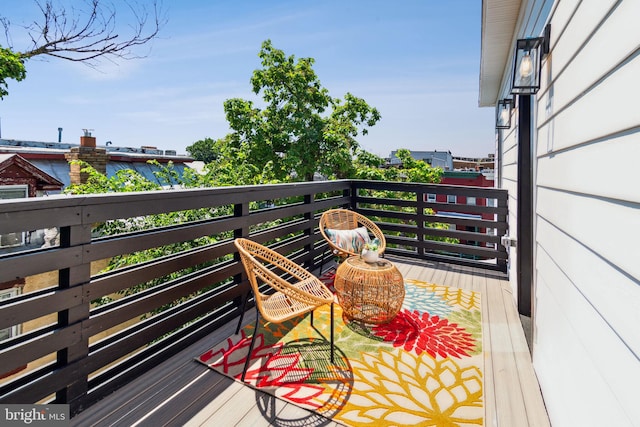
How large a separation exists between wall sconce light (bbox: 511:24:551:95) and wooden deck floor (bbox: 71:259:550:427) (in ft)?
5.58

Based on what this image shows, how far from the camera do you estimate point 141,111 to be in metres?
19.1

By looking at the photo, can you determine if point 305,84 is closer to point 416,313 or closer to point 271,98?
point 271,98

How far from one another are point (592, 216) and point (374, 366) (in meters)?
1.50

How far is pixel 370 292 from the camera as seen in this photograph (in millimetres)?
2604

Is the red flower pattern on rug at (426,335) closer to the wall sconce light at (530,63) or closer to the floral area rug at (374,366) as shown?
the floral area rug at (374,366)

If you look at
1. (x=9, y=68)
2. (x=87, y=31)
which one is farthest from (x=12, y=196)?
(x=87, y=31)

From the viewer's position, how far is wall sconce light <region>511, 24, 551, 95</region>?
191 centimetres

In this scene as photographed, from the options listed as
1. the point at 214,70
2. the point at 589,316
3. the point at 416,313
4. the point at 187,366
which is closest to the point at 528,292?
the point at 416,313

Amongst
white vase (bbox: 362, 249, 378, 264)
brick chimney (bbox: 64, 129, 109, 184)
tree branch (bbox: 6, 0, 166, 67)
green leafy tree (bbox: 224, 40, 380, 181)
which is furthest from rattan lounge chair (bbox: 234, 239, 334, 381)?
brick chimney (bbox: 64, 129, 109, 184)

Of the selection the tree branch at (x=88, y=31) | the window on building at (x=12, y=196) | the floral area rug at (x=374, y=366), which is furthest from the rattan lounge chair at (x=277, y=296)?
the window on building at (x=12, y=196)

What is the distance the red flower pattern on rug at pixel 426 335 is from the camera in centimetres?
235

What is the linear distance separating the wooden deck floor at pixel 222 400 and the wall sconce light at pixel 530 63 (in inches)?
66.9

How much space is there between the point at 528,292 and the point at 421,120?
42.2 feet

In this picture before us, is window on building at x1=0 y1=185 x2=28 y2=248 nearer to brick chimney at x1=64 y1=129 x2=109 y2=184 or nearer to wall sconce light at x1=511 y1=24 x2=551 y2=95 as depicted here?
brick chimney at x1=64 y1=129 x2=109 y2=184
